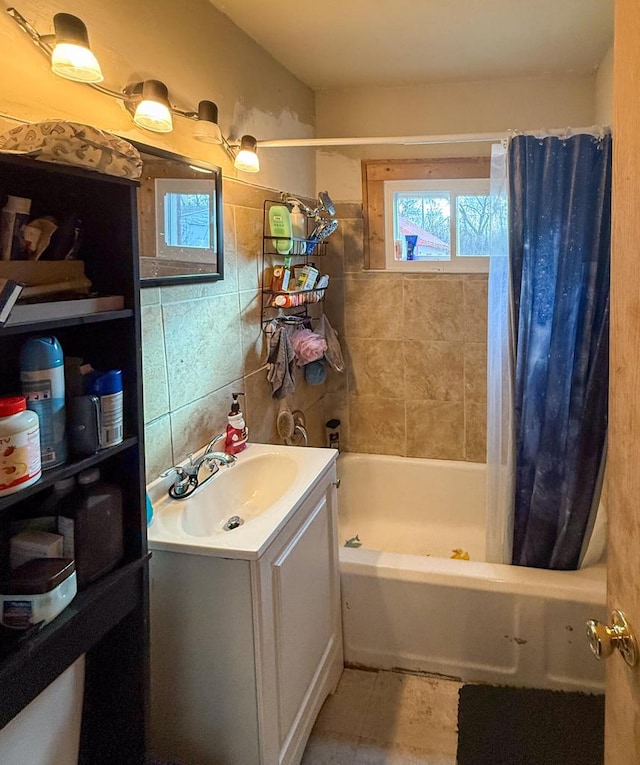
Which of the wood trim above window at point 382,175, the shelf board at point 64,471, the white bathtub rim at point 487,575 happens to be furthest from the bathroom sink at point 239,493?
the wood trim above window at point 382,175

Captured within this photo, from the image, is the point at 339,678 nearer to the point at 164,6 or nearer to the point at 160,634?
the point at 160,634

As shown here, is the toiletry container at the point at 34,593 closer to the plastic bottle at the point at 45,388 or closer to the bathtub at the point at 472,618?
the plastic bottle at the point at 45,388

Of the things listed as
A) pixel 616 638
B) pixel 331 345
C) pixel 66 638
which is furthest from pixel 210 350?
pixel 616 638

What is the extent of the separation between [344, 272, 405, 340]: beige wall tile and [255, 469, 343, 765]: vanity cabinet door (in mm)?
1357

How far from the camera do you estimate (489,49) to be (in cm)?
257

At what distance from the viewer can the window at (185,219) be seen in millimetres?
1787

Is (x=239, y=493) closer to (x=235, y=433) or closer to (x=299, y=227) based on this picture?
(x=235, y=433)

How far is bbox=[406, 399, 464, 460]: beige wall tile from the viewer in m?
3.25

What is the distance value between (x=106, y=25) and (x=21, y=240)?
0.80 metres

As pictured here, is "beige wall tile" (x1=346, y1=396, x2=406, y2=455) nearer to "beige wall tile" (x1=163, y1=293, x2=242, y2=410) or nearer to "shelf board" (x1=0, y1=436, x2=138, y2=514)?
"beige wall tile" (x1=163, y1=293, x2=242, y2=410)

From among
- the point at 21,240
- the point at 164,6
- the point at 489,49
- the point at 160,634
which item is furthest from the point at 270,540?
the point at 489,49

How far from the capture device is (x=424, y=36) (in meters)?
2.42

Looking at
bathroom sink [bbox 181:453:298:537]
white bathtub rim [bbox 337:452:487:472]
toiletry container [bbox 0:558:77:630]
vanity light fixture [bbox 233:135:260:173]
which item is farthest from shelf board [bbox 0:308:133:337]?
white bathtub rim [bbox 337:452:487:472]

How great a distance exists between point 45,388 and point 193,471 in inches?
33.6
